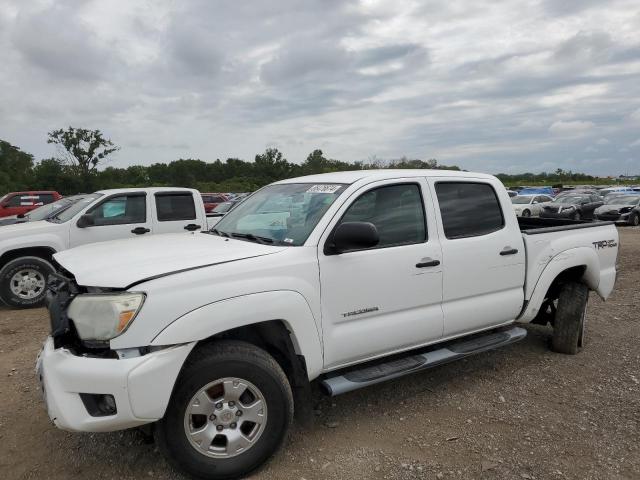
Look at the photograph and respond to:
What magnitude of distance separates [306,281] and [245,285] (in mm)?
416

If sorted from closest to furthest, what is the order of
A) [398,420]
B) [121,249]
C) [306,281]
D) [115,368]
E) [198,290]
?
1. [115,368]
2. [198,290]
3. [306,281]
4. [121,249]
5. [398,420]

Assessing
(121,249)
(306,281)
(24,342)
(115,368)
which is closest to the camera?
(115,368)

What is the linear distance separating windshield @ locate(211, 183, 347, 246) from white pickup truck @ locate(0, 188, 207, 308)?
13.5ft

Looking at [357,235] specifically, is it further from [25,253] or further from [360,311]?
[25,253]

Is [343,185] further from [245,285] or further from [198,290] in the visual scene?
[198,290]

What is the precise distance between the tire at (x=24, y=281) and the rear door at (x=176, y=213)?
1.71 metres

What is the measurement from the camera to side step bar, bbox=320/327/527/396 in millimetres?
3293

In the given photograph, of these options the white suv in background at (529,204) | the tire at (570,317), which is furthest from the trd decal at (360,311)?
the white suv in background at (529,204)

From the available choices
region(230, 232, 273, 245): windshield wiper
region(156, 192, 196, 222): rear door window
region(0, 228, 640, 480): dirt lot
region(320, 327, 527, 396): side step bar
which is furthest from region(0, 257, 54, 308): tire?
region(320, 327, 527, 396): side step bar

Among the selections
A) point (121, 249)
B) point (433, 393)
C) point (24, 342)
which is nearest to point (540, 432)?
point (433, 393)

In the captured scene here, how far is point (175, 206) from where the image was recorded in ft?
26.9

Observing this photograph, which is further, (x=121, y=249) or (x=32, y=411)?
(x=32, y=411)

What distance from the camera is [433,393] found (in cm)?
413

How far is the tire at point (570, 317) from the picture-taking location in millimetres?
4941
